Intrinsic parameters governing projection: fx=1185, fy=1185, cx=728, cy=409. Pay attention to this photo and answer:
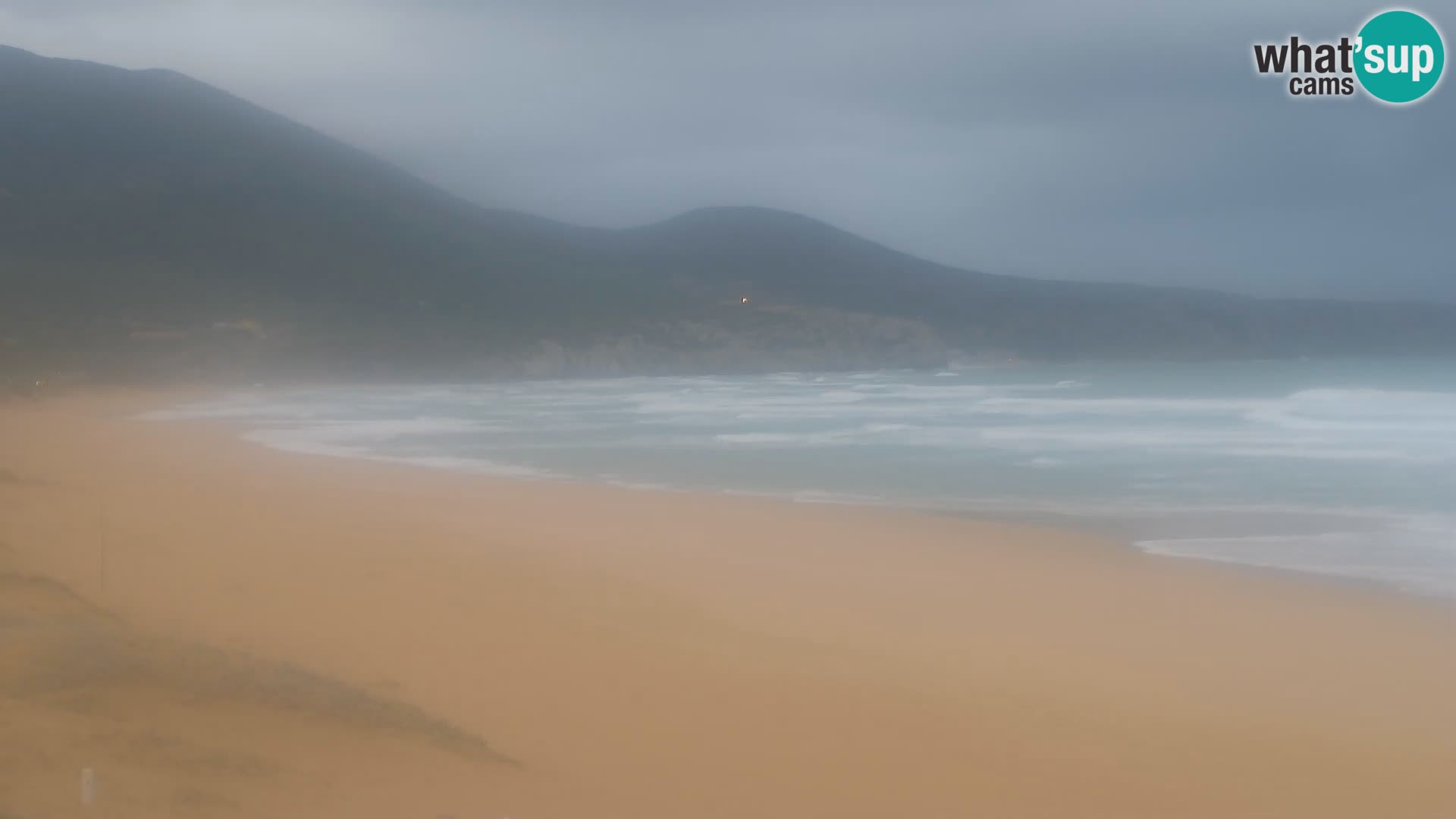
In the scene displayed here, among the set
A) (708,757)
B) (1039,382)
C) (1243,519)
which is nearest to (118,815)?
(708,757)

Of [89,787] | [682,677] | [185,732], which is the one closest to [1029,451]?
[682,677]

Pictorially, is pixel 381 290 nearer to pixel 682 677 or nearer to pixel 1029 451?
pixel 1029 451

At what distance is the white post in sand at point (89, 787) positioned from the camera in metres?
3.22

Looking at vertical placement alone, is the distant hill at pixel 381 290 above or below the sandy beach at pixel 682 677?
above

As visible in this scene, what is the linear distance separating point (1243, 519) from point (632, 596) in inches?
218

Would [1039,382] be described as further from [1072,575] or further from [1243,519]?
[1072,575]

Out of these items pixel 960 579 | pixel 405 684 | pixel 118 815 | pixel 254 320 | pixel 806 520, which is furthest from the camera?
pixel 254 320

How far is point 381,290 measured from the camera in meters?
61.9

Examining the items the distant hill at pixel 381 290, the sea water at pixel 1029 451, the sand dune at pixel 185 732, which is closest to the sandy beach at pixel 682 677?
the sand dune at pixel 185 732

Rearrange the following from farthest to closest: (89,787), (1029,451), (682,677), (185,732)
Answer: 1. (1029,451)
2. (682,677)
3. (185,732)
4. (89,787)

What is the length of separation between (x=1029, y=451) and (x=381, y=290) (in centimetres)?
5178

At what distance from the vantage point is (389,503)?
962 centimetres

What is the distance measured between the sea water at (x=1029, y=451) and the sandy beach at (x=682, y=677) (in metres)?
1.76

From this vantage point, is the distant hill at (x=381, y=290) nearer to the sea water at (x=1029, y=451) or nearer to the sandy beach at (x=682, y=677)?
the sea water at (x=1029, y=451)
